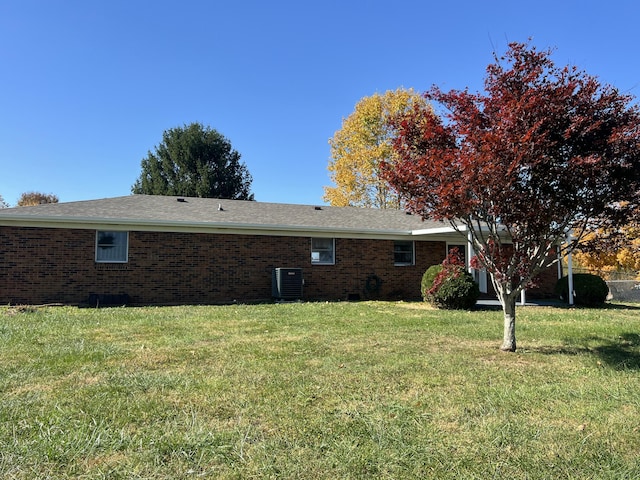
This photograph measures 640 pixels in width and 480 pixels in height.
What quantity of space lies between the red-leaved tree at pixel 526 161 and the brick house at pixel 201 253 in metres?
8.16

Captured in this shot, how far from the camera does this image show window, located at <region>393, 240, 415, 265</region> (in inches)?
661

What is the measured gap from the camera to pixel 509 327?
664cm

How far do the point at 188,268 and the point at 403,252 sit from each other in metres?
7.75

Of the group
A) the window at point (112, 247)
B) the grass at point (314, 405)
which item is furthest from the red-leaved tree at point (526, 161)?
the window at point (112, 247)

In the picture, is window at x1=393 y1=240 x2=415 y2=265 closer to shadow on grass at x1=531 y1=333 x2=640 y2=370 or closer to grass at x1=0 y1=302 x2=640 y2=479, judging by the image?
grass at x1=0 y1=302 x2=640 y2=479

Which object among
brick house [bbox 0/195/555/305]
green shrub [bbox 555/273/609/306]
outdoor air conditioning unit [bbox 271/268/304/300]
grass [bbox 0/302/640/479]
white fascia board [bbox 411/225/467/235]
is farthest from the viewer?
white fascia board [bbox 411/225/467/235]

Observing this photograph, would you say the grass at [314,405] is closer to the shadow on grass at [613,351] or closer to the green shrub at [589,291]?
the shadow on grass at [613,351]

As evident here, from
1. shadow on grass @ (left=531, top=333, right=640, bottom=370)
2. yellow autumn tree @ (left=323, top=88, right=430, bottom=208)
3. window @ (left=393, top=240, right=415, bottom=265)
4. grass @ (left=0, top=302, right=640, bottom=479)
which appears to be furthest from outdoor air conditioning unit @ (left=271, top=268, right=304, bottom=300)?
yellow autumn tree @ (left=323, top=88, right=430, bottom=208)

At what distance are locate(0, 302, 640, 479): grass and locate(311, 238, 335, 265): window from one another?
25.8 ft

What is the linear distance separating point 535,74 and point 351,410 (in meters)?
4.79

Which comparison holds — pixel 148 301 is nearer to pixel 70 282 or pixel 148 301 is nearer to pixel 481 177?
pixel 70 282

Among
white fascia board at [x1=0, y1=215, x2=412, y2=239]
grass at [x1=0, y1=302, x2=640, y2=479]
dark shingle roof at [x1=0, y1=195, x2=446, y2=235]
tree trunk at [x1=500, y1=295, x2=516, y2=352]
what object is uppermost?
dark shingle roof at [x1=0, y1=195, x2=446, y2=235]

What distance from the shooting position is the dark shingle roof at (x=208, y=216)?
12.7 metres

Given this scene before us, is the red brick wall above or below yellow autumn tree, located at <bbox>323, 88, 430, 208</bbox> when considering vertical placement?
below
